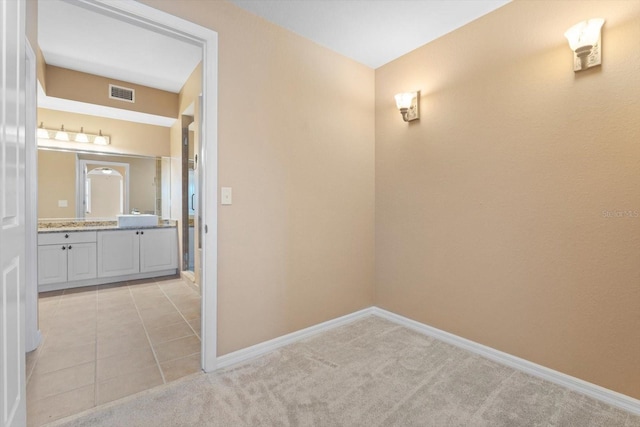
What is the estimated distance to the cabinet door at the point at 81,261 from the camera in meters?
3.81

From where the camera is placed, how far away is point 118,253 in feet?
13.6

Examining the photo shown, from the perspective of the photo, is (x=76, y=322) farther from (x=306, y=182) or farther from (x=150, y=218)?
(x=306, y=182)

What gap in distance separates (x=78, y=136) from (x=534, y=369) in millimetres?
5814

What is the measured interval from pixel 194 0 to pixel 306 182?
4.86ft

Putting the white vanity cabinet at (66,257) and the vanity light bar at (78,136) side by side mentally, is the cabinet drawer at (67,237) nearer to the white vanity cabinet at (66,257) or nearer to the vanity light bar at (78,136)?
the white vanity cabinet at (66,257)

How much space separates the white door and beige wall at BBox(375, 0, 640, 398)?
101 inches

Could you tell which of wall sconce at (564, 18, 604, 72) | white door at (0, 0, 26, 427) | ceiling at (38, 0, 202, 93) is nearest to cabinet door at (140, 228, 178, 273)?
ceiling at (38, 0, 202, 93)

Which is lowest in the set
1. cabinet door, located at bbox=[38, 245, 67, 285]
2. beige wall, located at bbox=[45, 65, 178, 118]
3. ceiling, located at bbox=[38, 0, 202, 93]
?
Result: cabinet door, located at bbox=[38, 245, 67, 285]

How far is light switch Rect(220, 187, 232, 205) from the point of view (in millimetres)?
2002

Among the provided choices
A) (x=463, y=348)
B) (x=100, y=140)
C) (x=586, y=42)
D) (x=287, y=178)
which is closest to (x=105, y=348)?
(x=287, y=178)

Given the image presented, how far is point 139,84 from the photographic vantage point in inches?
158

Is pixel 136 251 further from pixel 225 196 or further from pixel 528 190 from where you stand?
pixel 528 190

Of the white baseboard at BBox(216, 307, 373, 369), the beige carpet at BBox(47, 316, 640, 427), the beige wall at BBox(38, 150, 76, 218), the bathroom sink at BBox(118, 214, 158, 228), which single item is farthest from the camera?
the bathroom sink at BBox(118, 214, 158, 228)

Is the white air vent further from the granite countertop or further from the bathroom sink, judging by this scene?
the granite countertop
